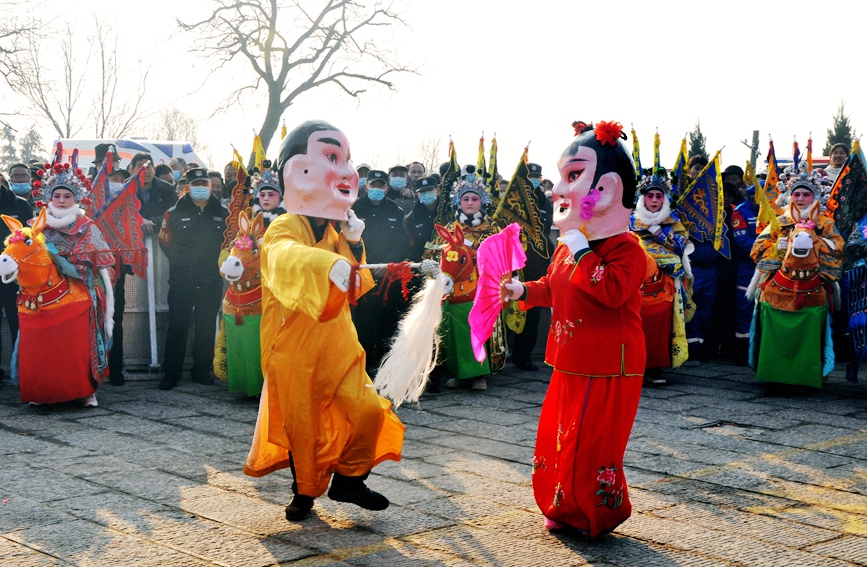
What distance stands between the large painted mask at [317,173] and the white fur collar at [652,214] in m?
4.20

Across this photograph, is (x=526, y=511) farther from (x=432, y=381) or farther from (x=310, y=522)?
(x=432, y=381)

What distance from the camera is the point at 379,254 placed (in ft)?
28.4

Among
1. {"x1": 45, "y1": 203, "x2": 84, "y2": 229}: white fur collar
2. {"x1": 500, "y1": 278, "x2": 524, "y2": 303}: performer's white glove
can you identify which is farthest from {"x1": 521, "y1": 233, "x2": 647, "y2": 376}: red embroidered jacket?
{"x1": 45, "y1": 203, "x2": 84, "y2": 229}: white fur collar

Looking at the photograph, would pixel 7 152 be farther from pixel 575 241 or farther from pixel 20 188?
pixel 575 241

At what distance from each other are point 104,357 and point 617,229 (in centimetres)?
459

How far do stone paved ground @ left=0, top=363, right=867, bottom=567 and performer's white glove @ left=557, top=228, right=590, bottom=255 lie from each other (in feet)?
4.33

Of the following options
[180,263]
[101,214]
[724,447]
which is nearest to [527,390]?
[724,447]

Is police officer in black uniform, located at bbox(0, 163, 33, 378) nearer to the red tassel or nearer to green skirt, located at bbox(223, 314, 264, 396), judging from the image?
green skirt, located at bbox(223, 314, 264, 396)

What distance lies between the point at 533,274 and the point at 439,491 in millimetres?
4319

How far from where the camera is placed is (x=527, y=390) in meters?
8.18

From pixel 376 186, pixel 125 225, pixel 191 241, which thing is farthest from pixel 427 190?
pixel 125 225

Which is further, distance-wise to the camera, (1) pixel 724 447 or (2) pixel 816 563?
(1) pixel 724 447

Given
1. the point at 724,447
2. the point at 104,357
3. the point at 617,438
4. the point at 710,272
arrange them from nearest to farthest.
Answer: the point at 617,438, the point at 724,447, the point at 104,357, the point at 710,272

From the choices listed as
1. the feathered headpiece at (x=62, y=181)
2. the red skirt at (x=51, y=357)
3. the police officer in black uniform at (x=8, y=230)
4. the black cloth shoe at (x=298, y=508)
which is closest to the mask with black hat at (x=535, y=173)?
the feathered headpiece at (x=62, y=181)
